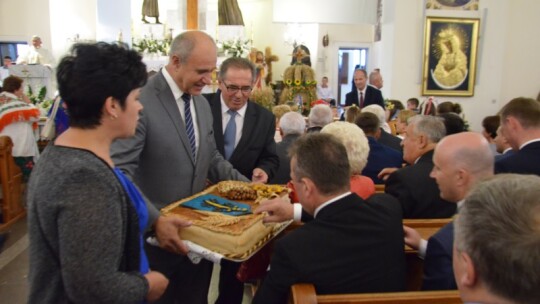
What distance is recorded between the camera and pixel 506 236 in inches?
38.5

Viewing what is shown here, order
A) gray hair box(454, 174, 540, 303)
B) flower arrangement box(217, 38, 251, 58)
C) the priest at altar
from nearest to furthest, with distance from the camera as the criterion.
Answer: gray hair box(454, 174, 540, 303) < flower arrangement box(217, 38, 251, 58) < the priest at altar

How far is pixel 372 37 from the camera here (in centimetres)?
1457

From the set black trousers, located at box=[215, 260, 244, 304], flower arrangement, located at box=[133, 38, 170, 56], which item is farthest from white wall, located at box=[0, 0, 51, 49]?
black trousers, located at box=[215, 260, 244, 304]

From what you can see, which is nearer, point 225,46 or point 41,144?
point 41,144

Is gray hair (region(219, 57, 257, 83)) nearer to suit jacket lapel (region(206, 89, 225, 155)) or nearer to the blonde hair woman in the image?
suit jacket lapel (region(206, 89, 225, 155))

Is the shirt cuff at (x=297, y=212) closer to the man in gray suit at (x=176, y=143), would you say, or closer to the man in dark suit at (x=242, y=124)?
the man in gray suit at (x=176, y=143)

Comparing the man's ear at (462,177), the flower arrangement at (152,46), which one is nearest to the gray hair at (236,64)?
the man's ear at (462,177)

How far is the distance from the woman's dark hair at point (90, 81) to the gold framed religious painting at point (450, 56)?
415 inches

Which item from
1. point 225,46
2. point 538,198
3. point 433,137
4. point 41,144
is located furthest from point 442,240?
point 225,46

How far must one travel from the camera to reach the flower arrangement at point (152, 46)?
431 inches

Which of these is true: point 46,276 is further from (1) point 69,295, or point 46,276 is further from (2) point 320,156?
(2) point 320,156

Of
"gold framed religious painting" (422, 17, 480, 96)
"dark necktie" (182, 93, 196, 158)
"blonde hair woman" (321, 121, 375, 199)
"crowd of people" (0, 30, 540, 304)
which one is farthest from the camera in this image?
"gold framed religious painting" (422, 17, 480, 96)

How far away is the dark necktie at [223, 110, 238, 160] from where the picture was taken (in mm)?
3207

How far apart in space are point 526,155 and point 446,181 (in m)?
1.42
